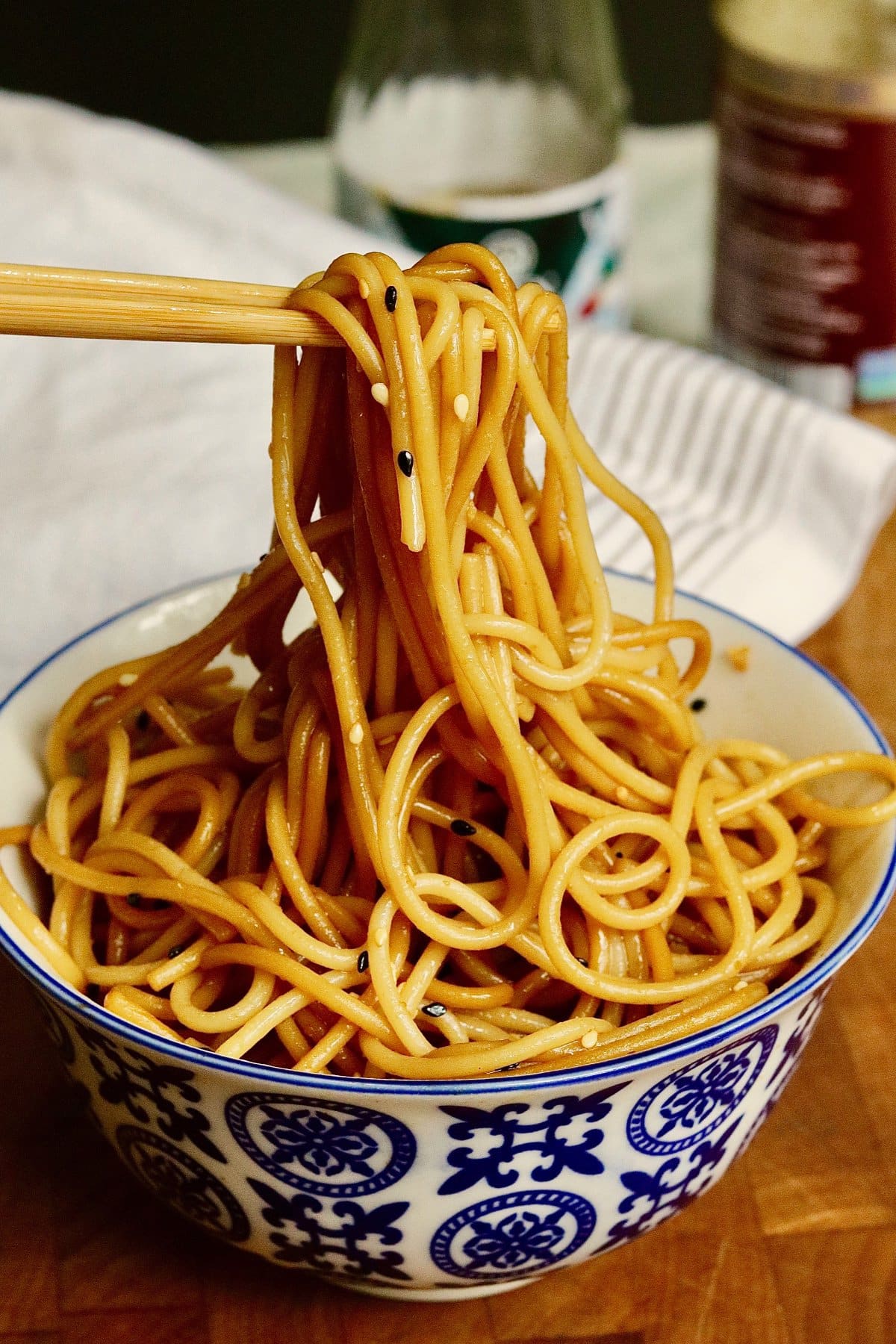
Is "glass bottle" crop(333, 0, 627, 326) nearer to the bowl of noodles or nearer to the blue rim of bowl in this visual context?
the bowl of noodles

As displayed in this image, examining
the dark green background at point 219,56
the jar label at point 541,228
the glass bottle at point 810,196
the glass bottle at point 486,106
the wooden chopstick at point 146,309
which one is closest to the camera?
the wooden chopstick at point 146,309

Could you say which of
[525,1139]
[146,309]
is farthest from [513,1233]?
[146,309]

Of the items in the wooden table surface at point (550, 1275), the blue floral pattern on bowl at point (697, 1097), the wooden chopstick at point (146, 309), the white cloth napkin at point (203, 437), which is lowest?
the wooden table surface at point (550, 1275)

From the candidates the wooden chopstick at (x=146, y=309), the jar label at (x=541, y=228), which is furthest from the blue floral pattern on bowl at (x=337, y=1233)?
the jar label at (x=541, y=228)

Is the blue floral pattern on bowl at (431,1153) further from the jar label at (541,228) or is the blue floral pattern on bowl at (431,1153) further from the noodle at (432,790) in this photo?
the jar label at (541,228)

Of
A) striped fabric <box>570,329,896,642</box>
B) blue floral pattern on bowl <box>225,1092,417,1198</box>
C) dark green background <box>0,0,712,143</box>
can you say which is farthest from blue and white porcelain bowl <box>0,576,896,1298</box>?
dark green background <box>0,0,712,143</box>

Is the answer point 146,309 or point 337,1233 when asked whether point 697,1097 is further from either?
point 146,309

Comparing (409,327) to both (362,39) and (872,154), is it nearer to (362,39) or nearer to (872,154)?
(872,154)
